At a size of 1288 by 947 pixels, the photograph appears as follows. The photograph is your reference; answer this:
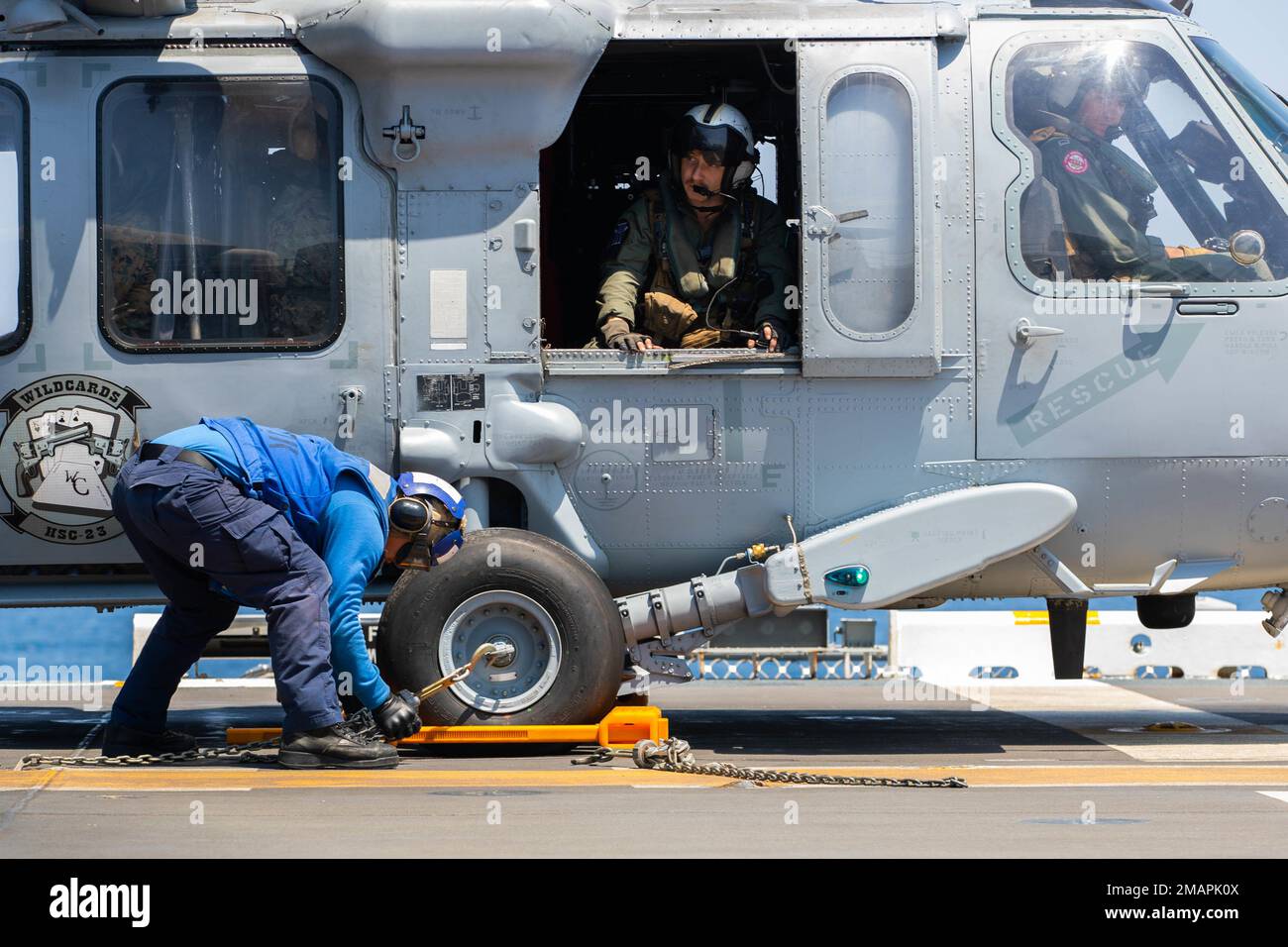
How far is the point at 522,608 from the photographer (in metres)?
7.82

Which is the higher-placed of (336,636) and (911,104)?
(911,104)

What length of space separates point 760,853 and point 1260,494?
4.16 m

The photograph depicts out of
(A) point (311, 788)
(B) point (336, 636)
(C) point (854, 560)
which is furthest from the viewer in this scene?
(C) point (854, 560)

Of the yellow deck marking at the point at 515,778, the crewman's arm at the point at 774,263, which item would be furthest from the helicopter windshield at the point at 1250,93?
the yellow deck marking at the point at 515,778

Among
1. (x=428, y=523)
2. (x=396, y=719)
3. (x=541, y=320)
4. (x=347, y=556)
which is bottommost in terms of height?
(x=396, y=719)

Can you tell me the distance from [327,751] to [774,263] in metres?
3.42

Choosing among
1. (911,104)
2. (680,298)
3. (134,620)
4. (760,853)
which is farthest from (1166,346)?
(134,620)

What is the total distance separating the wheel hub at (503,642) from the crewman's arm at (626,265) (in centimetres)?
161

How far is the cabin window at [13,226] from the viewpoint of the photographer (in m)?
8.15

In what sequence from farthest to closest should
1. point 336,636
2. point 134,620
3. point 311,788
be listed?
point 134,620 → point 336,636 → point 311,788

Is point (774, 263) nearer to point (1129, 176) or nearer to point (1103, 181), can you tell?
point (1103, 181)

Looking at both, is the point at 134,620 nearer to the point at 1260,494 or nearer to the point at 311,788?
the point at 311,788

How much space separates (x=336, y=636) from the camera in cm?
713

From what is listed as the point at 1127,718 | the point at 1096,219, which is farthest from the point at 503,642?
the point at 1127,718
